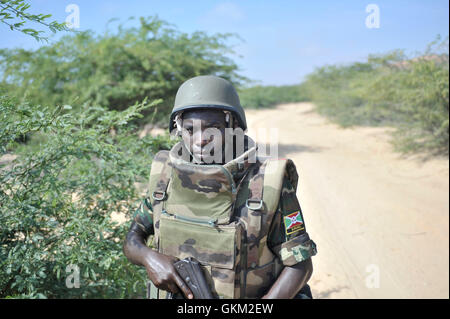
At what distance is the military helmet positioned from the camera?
1.54 m

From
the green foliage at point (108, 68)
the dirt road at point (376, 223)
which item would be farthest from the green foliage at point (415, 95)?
the green foliage at point (108, 68)

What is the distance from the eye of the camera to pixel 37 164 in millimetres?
2141

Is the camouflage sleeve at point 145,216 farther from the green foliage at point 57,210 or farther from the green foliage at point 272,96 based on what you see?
the green foliage at point 272,96

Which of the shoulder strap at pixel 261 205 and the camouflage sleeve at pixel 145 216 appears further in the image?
the camouflage sleeve at pixel 145 216

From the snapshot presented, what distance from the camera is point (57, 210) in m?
2.27

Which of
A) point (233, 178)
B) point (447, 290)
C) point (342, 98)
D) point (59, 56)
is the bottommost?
point (447, 290)

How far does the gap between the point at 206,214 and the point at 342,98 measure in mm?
Result: 16176

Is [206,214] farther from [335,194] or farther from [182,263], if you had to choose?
[335,194]

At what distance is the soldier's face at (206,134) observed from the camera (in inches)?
60.2

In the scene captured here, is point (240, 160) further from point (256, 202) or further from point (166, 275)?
point (166, 275)

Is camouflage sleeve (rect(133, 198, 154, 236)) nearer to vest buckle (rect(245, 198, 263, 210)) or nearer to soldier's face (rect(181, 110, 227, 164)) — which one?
soldier's face (rect(181, 110, 227, 164))

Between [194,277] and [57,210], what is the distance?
4.24 ft
